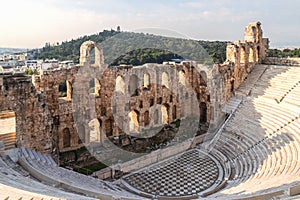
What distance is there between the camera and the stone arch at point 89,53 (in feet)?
65.4

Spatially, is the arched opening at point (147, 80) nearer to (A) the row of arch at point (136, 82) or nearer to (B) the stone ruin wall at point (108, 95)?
(A) the row of arch at point (136, 82)

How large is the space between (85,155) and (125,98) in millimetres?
5291

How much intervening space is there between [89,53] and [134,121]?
6886mm

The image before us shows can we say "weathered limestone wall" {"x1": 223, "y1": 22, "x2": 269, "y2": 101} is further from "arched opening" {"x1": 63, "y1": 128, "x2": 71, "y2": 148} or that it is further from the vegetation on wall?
the vegetation on wall

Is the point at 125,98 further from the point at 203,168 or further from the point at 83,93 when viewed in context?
the point at 203,168

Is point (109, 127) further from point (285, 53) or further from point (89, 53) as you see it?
point (285, 53)

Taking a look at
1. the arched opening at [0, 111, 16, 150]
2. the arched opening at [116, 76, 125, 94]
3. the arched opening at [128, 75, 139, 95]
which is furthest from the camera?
the arched opening at [128, 75, 139, 95]

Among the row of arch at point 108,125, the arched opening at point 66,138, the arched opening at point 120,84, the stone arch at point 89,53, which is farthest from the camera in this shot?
the arched opening at point 120,84

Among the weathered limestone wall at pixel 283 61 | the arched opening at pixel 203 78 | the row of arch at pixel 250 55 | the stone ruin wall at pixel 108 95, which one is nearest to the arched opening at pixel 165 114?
the stone ruin wall at pixel 108 95

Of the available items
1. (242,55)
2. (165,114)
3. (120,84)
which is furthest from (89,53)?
(242,55)

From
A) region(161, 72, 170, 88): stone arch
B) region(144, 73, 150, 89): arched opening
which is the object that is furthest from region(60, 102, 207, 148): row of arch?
region(144, 73, 150, 89): arched opening

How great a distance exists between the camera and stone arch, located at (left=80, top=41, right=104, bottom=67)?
19.9 metres

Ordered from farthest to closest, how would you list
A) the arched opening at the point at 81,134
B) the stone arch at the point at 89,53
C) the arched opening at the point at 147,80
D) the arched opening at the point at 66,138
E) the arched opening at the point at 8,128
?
1. the arched opening at the point at 147,80
2. the arched opening at the point at 81,134
3. the arched opening at the point at 66,138
4. the stone arch at the point at 89,53
5. the arched opening at the point at 8,128

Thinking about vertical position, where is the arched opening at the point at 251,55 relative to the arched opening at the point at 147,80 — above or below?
above
